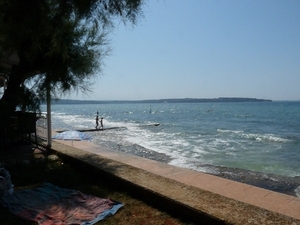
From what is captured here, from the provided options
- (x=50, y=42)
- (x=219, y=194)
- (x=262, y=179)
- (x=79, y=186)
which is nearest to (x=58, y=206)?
(x=79, y=186)

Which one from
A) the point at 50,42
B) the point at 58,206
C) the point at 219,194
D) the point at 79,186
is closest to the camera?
→ the point at 58,206

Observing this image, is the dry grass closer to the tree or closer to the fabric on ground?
the fabric on ground

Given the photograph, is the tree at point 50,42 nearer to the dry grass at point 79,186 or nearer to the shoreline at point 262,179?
the dry grass at point 79,186

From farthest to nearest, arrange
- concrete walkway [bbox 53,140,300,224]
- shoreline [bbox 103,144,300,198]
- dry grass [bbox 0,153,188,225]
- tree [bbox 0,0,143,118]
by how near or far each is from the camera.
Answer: shoreline [bbox 103,144,300,198] → tree [bbox 0,0,143,118] → dry grass [bbox 0,153,188,225] → concrete walkway [bbox 53,140,300,224]

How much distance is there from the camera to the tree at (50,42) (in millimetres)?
4957

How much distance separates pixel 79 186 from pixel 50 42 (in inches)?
133

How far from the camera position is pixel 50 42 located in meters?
6.31

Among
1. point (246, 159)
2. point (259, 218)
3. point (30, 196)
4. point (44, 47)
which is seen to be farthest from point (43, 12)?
point (246, 159)

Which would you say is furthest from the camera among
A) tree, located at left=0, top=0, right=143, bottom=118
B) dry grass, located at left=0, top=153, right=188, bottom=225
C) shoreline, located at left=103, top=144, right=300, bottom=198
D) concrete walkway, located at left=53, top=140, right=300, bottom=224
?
shoreline, located at left=103, top=144, right=300, bottom=198

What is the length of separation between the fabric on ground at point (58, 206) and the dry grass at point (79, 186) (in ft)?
0.39

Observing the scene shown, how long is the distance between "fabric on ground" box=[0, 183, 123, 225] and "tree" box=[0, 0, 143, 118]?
9.47 ft

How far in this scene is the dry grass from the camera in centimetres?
339

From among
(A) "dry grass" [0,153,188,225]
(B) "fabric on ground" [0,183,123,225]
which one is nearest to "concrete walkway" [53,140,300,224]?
(A) "dry grass" [0,153,188,225]

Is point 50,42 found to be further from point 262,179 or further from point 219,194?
point 262,179
